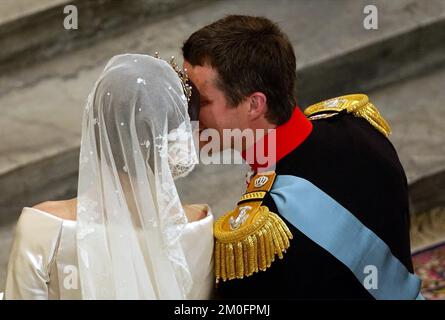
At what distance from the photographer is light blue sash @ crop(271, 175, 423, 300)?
94.5 inches

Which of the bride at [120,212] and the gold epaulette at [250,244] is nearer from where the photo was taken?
the bride at [120,212]

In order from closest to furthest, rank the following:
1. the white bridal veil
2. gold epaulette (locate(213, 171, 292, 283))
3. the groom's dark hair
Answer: the white bridal veil → gold epaulette (locate(213, 171, 292, 283)) → the groom's dark hair

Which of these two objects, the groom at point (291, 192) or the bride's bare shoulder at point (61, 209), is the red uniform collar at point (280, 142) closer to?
the groom at point (291, 192)

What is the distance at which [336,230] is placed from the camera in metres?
2.43

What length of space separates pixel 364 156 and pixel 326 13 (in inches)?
67.7

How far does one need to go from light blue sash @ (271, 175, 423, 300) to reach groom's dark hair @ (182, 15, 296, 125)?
7.7 inches

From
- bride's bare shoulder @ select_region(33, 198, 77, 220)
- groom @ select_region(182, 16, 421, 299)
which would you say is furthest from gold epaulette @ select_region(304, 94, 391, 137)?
bride's bare shoulder @ select_region(33, 198, 77, 220)

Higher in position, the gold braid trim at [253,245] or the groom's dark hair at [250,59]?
the groom's dark hair at [250,59]

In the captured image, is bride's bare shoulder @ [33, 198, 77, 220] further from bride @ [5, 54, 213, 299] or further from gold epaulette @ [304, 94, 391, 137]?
gold epaulette @ [304, 94, 391, 137]

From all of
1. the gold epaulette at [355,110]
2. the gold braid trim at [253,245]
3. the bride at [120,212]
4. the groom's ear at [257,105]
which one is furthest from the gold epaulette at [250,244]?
the gold epaulette at [355,110]

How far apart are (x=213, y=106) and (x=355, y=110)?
39cm

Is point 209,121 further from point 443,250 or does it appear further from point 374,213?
point 443,250

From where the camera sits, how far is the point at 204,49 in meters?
2.52

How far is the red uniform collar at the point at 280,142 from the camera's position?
2521 millimetres
